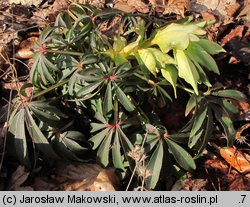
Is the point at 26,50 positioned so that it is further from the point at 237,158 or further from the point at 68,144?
the point at 237,158

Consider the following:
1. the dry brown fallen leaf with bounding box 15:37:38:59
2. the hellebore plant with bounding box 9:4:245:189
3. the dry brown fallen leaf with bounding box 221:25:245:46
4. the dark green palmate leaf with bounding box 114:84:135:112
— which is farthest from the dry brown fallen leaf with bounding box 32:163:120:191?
the dry brown fallen leaf with bounding box 221:25:245:46

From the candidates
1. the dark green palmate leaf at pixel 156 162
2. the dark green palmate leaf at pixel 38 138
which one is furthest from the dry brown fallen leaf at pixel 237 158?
the dark green palmate leaf at pixel 38 138

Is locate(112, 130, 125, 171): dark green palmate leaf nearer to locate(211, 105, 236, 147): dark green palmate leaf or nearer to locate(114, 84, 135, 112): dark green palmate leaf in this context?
locate(114, 84, 135, 112): dark green palmate leaf

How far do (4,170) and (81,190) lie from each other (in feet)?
1.08

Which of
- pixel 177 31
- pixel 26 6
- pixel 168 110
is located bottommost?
pixel 168 110

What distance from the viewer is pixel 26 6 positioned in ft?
8.54

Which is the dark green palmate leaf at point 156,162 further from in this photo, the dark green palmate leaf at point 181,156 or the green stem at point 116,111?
the green stem at point 116,111

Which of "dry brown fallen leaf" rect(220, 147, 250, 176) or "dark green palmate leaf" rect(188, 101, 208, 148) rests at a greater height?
"dark green palmate leaf" rect(188, 101, 208, 148)

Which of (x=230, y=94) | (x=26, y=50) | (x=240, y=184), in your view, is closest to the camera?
(x=230, y=94)

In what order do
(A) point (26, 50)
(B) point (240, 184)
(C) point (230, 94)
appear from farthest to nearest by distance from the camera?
1. (A) point (26, 50)
2. (B) point (240, 184)
3. (C) point (230, 94)

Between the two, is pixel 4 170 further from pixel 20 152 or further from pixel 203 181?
pixel 203 181

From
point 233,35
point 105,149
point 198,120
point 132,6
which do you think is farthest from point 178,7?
point 105,149

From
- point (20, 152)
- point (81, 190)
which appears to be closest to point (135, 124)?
point (81, 190)

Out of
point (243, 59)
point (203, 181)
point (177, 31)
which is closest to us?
point (177, 31)
